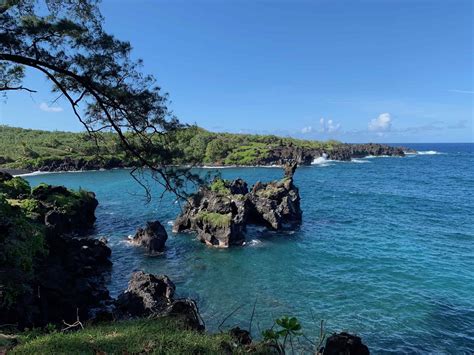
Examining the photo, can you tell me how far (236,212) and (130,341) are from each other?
38.9 metres

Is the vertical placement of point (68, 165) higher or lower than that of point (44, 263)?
higher

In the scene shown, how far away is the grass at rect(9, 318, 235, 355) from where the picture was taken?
32.3ft

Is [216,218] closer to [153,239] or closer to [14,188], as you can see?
[153,239]

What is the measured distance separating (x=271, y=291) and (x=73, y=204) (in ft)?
110

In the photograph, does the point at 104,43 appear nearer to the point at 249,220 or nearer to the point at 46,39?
the point at 46,39

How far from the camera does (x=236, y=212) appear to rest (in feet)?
161

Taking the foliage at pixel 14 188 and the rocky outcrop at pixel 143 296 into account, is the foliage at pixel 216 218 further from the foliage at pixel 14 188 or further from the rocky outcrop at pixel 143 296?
the foliage at pixel 14 188

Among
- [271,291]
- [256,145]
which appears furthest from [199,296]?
[256,145]

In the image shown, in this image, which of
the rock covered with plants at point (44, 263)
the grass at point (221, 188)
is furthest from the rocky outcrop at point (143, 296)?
the grass at point (221, 188)

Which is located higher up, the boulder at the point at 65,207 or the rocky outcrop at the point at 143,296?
the boulder at the point at 65,207

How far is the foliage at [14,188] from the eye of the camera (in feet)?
135

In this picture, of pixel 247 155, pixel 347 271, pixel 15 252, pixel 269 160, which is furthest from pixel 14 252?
pixel 247 155

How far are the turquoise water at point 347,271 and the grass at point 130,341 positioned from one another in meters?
2.26

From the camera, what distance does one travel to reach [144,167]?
18969 millimetres
